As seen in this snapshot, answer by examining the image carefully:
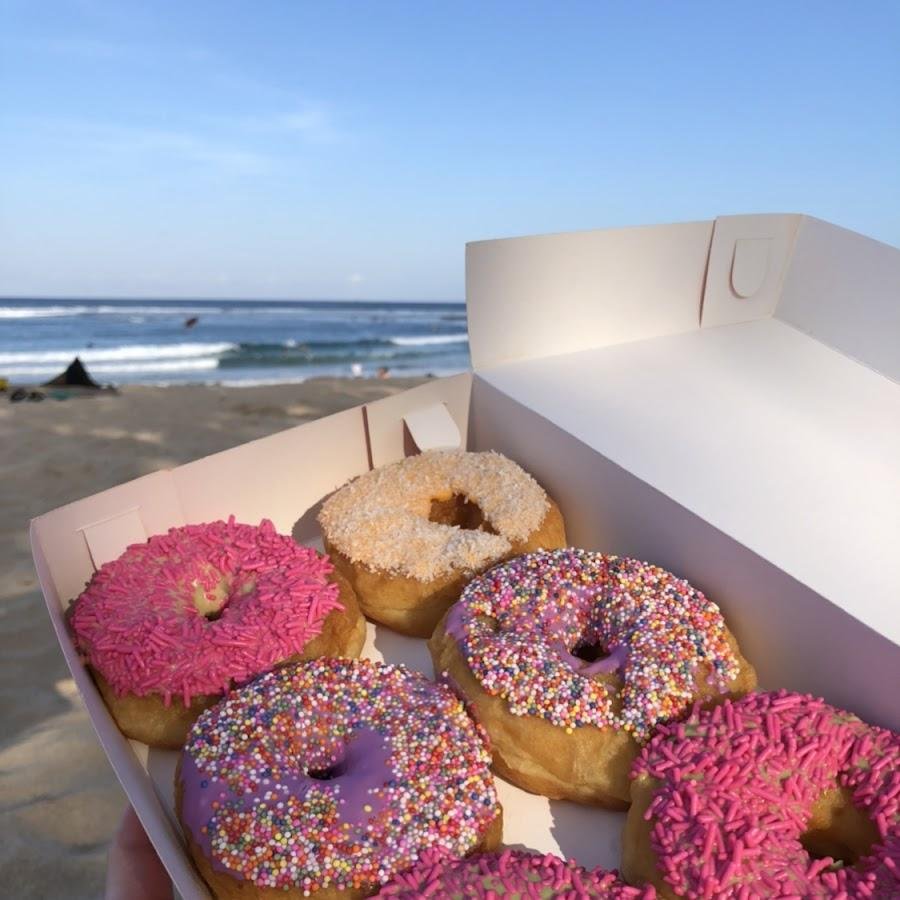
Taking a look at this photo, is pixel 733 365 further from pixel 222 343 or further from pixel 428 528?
pixel 222 343

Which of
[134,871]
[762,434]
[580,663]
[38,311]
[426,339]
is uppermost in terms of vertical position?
[762,434]

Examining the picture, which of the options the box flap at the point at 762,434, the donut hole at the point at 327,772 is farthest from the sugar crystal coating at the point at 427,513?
the donut hole at the point at 327,772

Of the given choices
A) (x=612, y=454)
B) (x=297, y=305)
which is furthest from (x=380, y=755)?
(x=297, y=305)

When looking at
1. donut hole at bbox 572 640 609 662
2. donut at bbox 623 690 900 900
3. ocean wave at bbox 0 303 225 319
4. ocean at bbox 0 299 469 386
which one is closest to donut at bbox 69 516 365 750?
donut hole at bbox 572 640 609 662

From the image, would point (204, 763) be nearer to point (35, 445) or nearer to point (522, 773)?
point (522, 773)

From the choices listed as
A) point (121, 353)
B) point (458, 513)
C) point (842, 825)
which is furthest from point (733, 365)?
point (121, 353)

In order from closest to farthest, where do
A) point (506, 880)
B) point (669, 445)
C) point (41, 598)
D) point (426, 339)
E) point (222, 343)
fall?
point (506, 880) → point (669, 445) → point (41, 598) → point (222, 343) → point (426, 339)

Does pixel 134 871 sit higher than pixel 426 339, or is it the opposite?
pixel 134 871

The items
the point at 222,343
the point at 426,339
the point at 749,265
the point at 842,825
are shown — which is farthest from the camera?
the point at 426,339
